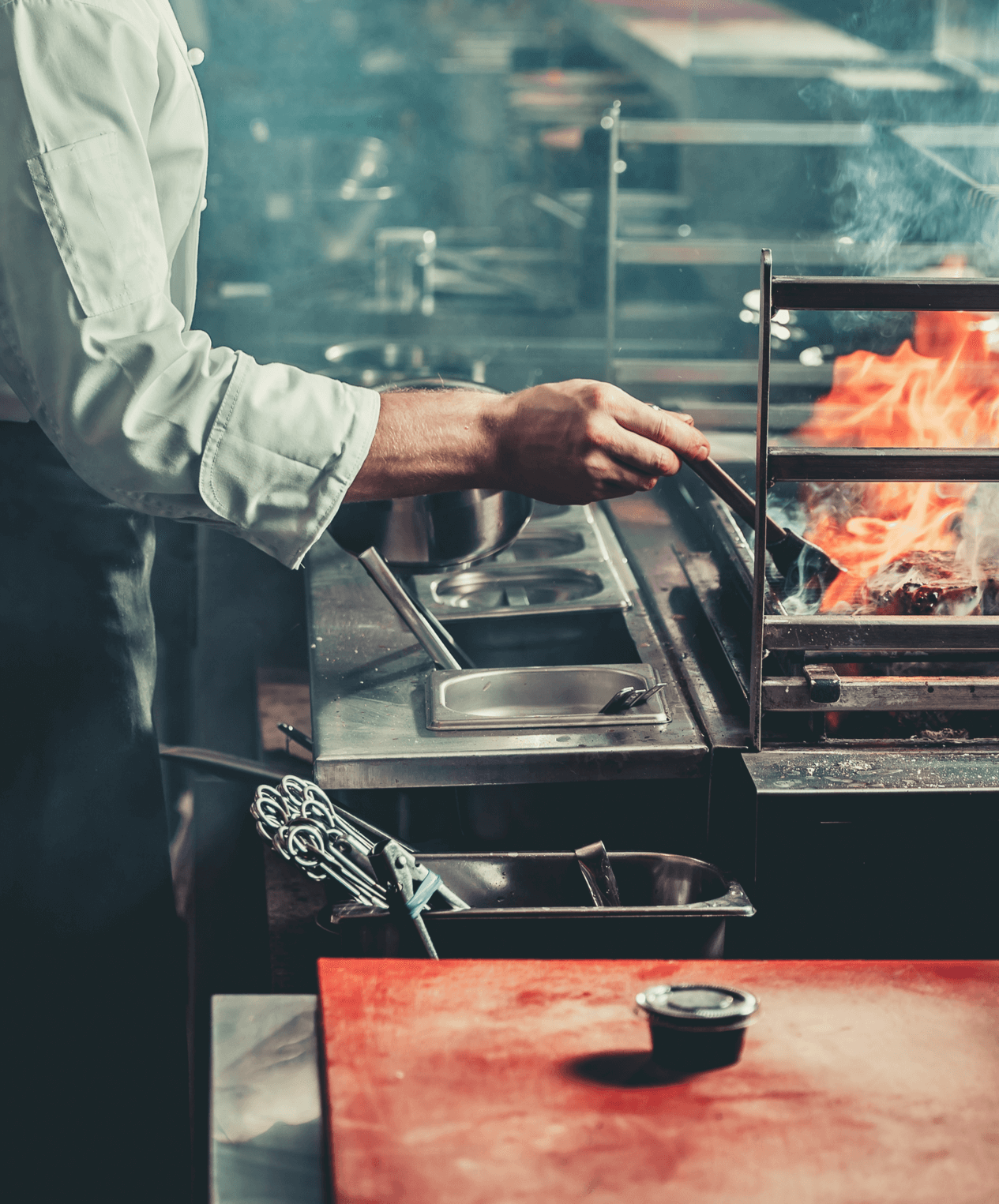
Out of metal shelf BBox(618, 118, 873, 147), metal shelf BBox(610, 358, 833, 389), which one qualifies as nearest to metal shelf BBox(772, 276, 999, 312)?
metal shelf BBox(610, 358, 833, 389)

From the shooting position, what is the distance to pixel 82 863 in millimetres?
1798

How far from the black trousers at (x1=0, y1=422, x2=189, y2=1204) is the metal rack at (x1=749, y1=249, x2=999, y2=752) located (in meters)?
0.90

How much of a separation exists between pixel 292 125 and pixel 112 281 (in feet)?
16.0

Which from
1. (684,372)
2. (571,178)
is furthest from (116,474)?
(571,178)

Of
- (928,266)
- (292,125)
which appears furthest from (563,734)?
(292,125)

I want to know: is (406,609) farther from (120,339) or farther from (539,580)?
(120,339)

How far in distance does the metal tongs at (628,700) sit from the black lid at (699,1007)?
72 cm

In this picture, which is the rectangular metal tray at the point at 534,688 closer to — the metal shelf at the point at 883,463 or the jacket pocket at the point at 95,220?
the metal shelf at the point at 883,463

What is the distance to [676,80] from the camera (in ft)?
15.1

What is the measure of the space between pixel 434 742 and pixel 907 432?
1.05 m

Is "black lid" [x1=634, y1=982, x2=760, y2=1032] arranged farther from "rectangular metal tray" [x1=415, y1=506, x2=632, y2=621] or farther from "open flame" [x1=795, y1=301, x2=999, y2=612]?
"rectangular metal tray" [x1=415, y1=506, x2=632, y2=621]

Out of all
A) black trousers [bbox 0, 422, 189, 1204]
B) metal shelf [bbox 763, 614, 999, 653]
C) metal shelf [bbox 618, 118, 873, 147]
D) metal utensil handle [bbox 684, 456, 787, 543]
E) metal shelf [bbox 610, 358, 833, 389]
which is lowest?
black trousers [bbox 0, 422, 189, 1204]

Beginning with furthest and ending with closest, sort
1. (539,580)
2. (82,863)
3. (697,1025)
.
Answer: (539,580) < (82,863) < (697,1025)

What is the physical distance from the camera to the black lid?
0.94 meters
